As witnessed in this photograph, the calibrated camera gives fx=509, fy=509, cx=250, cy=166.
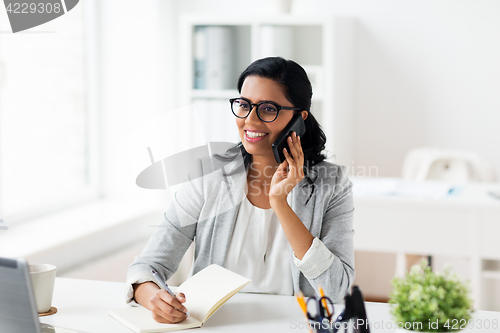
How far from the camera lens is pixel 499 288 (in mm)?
2549

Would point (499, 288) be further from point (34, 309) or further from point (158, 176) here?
point (34, 309)

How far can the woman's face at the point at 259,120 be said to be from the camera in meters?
1.31

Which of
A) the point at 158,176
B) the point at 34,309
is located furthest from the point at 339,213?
the point at 34,309

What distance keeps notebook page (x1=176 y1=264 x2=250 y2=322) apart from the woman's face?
0.35 metres

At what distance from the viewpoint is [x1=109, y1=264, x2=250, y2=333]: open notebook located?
1.00 meters

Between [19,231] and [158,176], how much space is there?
101cm

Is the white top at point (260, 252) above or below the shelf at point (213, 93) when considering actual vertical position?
below

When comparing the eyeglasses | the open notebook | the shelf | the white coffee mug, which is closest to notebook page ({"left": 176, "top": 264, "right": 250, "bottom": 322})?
the open notebook

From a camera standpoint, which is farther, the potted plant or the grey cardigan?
the grey cardigan

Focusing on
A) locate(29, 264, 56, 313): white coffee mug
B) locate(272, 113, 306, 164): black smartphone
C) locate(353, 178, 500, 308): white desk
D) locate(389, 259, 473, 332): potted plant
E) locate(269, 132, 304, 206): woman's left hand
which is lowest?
locate(353, 178, 500, 308): white desk

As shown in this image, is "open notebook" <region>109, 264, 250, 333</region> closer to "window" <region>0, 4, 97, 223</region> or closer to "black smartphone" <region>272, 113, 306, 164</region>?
"black smartphone" <region>272, 113, 306, 164</region>

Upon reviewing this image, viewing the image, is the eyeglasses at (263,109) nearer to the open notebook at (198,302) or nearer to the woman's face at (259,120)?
the woman's face at (259,120)

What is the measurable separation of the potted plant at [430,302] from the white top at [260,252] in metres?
0.65

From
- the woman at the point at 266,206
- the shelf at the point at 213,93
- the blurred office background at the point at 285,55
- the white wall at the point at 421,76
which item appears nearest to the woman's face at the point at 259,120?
the woman at the point at 266,206
